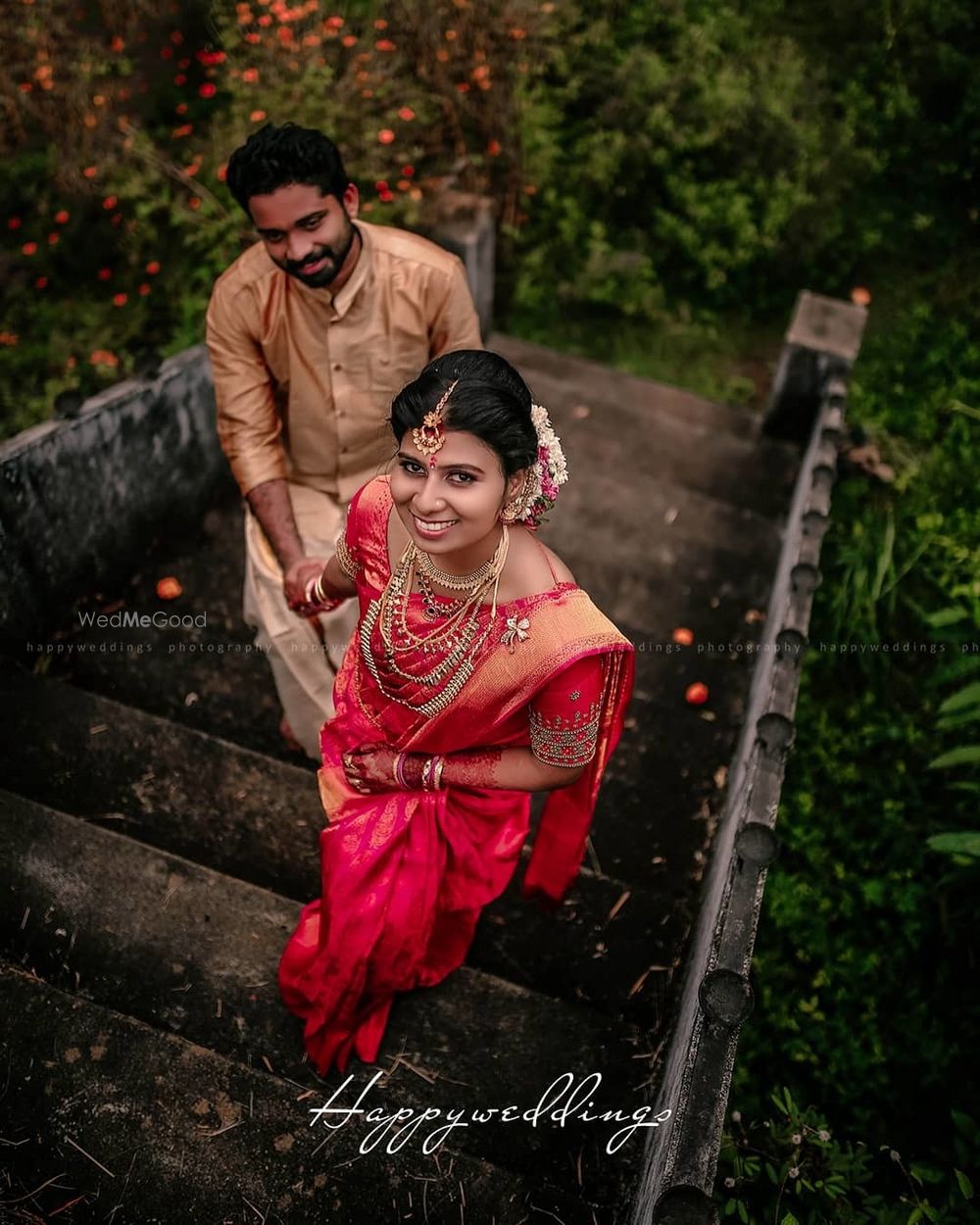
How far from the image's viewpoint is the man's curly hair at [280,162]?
9.14 ft

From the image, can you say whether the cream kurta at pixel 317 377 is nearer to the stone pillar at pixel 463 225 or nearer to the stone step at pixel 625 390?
the stone pillar at pixel 463 225

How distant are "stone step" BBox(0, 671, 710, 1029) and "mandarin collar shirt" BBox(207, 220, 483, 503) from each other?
1.07m

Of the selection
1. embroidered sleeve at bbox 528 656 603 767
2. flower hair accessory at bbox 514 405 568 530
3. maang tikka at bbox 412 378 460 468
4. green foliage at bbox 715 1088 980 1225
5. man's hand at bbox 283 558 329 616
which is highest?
maang tikka at bbox 412 378 460 468

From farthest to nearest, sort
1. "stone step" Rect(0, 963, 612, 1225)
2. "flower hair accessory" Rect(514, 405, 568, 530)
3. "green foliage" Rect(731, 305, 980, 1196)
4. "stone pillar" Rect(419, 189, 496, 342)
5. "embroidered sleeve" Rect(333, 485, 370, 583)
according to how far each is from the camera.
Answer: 1. "stone pillar" Rect(419, 189, 496, 342)
2. "green foliage" Rect(731, 305, 980, 1196)
3. "embroidered sleeve" Rect(333, 485, 370, 583)
4. "stone step" Rect(0, 963, 612, 1225)
5. "flower hair accessory" Rect(514, 405, 568, 530)

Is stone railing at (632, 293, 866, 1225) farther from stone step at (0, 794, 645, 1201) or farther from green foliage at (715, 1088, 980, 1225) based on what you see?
green foliage at (715, 1088, 980, 1225)

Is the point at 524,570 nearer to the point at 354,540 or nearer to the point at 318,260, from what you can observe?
the point at 354,540

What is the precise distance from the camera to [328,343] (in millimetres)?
3256

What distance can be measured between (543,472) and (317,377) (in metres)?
1.53

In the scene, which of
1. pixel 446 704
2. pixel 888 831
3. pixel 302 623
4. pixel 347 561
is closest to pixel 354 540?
pixel 347 561

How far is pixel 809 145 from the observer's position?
21.9 feet

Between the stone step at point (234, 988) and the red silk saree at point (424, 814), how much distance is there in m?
0.13

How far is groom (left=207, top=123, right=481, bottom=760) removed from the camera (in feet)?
10.2

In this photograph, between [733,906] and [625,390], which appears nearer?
[733,906]

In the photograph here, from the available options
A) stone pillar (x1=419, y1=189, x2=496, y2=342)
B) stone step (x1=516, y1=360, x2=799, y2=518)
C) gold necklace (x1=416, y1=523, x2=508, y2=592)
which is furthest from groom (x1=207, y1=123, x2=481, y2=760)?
stone step (x1=516, y1=360, x2=799, y2=518)
